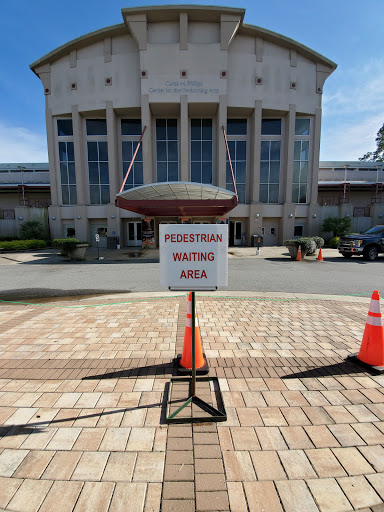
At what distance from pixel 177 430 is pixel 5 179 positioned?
39165 mm

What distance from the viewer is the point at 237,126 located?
2316cm

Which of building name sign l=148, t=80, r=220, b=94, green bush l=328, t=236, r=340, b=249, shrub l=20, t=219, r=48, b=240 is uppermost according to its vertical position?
building name sign l=148, t=80, r=220, b=94

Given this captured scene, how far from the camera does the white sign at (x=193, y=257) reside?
250 cm

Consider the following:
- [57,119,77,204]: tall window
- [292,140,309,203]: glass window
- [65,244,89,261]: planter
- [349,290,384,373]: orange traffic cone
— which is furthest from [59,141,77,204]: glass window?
[349,290,384,373]: orange traffic cone

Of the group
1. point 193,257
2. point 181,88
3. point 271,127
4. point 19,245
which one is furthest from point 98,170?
point 193,257

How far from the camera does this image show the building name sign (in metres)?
20.7

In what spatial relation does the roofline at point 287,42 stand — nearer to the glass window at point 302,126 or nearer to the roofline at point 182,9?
the roofline at point 182,9

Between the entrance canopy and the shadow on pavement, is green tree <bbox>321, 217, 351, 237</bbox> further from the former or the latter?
the shadow on pavement

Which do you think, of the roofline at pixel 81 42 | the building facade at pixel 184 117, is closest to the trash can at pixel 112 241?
the building facade at pixel 184 117

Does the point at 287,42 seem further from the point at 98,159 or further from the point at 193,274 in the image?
the point at 193,274

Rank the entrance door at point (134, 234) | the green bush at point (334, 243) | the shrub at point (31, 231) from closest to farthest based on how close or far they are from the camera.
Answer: the green bush at point (334, 243)
the shrub at point (31, 231)
the entrance door at point (134, 234)

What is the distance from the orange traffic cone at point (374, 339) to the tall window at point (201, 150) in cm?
2167

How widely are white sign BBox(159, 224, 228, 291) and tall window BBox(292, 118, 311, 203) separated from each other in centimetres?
2427

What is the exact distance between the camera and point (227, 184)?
23.1 m
